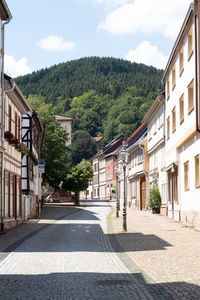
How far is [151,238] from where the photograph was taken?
1856 centimetres

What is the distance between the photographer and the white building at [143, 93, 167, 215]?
36281mm

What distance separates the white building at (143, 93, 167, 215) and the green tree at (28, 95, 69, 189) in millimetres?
11326

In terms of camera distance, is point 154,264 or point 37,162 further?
point 37,162

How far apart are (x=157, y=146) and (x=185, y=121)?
1378 cm

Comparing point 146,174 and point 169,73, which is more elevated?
point 169,73

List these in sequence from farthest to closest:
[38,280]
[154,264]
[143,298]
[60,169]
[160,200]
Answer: [60,169], [160,200], [154,264], [38,280], [143,298]

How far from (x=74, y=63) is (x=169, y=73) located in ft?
483

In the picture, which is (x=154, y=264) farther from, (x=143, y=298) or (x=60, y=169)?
(x=60, y=169)

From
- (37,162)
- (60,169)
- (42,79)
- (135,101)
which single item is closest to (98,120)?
(135,101)

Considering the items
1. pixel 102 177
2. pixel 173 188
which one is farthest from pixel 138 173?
pixel 102 177

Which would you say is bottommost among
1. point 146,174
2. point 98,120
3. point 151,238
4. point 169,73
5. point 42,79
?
point 151,238

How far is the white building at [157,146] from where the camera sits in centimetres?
3628

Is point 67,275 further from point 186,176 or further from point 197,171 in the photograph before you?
point 186,176

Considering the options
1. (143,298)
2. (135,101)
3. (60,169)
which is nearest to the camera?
(143,298)
